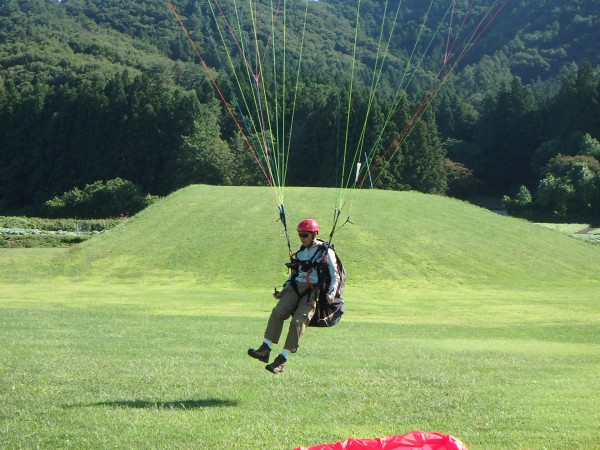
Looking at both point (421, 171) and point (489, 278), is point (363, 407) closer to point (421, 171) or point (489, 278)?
point (489, 278)

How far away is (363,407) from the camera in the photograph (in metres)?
8.55

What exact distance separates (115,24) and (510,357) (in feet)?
601

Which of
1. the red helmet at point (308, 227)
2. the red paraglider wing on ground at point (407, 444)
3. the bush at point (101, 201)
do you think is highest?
the red helmet at point (308, 227)

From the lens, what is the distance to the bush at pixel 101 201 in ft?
296

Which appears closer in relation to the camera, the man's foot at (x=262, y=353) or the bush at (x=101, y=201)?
the man's foot at (x=262, y=353)

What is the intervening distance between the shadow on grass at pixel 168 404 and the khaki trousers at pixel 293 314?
1276mm

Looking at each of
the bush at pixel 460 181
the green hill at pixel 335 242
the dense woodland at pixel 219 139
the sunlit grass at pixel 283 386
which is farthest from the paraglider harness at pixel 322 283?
the bush at pixel 460 181

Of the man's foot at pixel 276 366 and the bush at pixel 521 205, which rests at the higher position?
the bush at pixel 521 205

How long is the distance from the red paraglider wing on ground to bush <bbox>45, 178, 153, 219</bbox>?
277 feet

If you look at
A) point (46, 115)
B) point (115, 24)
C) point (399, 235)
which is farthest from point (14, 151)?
point (115, 24)

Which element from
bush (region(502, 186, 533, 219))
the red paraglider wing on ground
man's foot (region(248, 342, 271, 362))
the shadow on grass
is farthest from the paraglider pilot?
bush (region(502, 186, 533, 219))

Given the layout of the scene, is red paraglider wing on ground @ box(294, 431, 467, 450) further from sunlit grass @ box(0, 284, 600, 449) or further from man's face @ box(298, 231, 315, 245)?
man's face @ box(298, 231, 315, 245)

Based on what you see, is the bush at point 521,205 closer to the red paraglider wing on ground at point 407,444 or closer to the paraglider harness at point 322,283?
the paraglider harness at point 322,283

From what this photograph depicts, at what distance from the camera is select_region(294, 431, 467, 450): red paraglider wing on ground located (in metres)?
6.12
